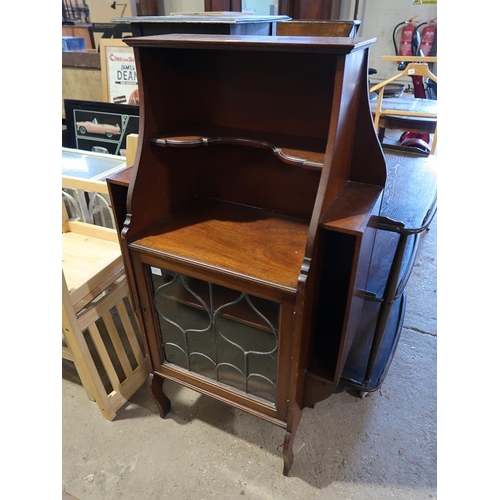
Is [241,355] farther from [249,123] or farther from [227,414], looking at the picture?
[249,123]

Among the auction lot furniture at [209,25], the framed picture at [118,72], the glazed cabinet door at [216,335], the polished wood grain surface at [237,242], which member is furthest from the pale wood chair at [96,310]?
the framed picture at [118,72]

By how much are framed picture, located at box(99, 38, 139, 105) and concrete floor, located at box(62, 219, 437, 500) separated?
57.6 inches

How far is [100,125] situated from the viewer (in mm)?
2023

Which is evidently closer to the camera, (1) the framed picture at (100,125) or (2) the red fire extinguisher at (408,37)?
(1) the framed picture at (100,125)

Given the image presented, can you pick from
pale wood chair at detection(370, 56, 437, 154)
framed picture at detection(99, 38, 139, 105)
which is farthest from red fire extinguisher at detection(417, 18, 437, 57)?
framed picture at detection(99, 38, 139, 105)

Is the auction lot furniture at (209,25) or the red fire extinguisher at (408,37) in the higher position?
the red fire extinguisher at (408,37)

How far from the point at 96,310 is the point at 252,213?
655mm

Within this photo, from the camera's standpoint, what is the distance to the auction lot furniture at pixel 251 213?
0.85 m

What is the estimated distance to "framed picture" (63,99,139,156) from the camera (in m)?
1.94

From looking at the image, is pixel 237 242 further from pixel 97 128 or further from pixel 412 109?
pixel 412 109

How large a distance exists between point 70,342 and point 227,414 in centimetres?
64

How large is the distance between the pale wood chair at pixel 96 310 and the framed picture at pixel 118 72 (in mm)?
874

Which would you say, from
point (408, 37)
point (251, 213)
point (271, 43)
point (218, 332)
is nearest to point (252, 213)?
point (251, 213)

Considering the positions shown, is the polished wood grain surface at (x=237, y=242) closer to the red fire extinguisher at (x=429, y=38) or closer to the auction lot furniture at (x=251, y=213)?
the auction lot furniture at (x=251, y=213)
